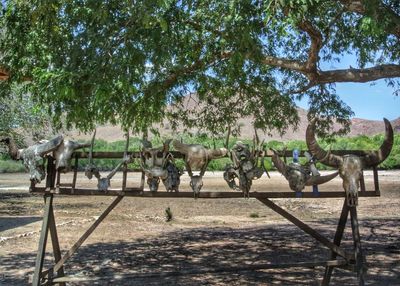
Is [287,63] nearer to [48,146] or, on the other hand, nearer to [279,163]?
[279,163]

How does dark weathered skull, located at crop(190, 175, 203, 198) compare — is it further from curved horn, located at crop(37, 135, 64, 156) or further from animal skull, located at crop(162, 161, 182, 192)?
curved horn, located at crop(37, 135, 64, 156)

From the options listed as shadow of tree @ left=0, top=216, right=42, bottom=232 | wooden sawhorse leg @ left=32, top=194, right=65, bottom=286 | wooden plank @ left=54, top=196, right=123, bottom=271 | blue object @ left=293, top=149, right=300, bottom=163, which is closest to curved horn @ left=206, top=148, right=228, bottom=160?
blue object @ left=293, top=149, right=300, bottom=163

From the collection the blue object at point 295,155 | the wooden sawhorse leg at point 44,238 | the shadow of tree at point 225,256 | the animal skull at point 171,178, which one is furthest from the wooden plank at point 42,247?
the blue object at point 295,155

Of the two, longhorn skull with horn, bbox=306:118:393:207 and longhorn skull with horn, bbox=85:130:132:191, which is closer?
longhorn skull with horn, bbox=306:118:393:207

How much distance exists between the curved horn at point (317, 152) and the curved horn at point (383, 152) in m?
0.34

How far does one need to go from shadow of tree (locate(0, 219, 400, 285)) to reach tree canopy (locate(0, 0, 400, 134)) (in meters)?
2.29

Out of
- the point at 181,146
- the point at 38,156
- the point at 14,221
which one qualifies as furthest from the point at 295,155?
the point at 14,221

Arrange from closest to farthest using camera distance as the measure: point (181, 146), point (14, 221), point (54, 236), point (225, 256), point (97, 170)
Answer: point (181, 146) → point (97, 170) → point (54, 236) → point (225, 256) → point (14, 221)

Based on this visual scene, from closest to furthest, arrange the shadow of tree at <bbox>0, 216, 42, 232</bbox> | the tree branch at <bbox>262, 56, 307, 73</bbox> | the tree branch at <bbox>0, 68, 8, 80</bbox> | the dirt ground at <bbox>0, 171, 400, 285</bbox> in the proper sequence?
the dirt ground at <bbox>0, 171, 400, 285</bbox>, the tree branch at <bbox>262, 56, 307, 73</bbox>, the tree branch at <bbox>0, 68, 8, 80</bbox>, the shadow of tree at <bbox>0, 216, 42, 232</bbox>

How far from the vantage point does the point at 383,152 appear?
5.70 meters

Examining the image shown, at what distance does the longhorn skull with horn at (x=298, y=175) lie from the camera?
18.4ft

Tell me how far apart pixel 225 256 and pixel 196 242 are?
1694 mm

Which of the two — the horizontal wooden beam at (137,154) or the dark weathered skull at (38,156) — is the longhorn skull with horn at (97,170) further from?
the dark weathered skull at (38,156)

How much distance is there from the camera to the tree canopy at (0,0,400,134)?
5.81 m
